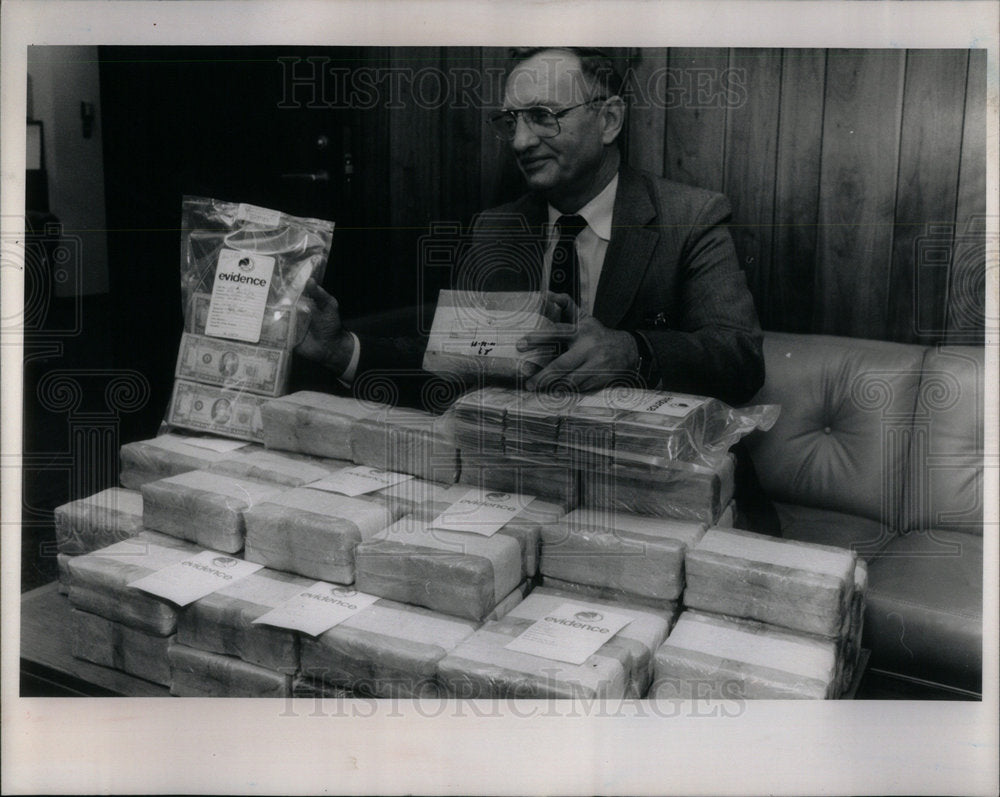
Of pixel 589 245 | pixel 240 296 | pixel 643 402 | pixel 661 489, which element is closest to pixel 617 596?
pixel 661 489

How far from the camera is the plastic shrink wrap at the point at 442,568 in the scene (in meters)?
1.28

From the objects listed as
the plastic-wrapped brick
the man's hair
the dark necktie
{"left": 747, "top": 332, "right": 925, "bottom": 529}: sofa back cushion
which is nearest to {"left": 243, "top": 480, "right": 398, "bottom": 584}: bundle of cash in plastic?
the plastic-wrapped brick

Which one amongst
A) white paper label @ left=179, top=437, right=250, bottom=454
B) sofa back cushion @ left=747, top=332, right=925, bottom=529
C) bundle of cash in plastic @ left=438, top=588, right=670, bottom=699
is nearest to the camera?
bundle of cash in plastic @ left=438, top=588, right=670, bottom=699

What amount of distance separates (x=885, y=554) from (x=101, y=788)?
5.09 ft

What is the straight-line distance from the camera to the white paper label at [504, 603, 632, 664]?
1.24m

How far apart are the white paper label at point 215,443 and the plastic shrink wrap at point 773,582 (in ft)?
2.79

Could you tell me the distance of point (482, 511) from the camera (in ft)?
4.58

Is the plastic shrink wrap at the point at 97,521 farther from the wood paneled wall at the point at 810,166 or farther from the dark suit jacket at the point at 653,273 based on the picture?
the wood paneled wall at the point at 810,166

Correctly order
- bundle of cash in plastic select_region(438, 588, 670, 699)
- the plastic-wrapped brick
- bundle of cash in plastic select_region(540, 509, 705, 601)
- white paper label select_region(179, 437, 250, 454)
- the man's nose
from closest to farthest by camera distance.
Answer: bundle of cash in plastic select_region(438, 588, 670, 699), bundle of cash in plastic select_region(540, 509, 705, 601), the plastic-wrapped brick, white paper label select_region(179, 437, 250, 454), the man's nose

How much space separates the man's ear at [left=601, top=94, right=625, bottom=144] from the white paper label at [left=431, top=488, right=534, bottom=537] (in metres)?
0.82

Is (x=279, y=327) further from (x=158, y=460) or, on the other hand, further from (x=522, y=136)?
(x=522, y=136)

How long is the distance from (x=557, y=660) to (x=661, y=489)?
32 centimetres

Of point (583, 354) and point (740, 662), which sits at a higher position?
point (583, 354)

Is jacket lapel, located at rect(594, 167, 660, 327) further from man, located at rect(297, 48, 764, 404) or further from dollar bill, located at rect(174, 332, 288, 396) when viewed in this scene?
dollar bill, located at rect(174, 332, 288, 396)
